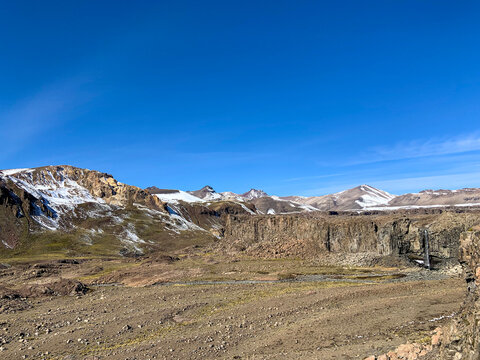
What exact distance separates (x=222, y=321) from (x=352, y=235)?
249 ft

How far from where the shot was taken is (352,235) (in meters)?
108

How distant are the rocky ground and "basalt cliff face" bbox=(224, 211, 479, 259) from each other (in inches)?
794

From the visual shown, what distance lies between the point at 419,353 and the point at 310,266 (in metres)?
75.6

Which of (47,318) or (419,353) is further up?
(419,353)

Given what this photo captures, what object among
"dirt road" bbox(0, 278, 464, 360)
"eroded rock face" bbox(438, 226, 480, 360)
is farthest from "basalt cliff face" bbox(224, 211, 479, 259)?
"eroded rock face" bbox(438, 226, 480, 360)

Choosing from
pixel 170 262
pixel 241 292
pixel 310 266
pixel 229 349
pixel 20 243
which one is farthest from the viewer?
pixel 20 243

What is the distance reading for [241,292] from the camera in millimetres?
61094

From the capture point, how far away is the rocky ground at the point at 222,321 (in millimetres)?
30891

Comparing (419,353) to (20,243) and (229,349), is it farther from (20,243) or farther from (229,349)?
(20,243)

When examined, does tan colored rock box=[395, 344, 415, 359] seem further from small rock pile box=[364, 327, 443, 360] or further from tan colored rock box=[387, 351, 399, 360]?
tan colored rock box=[387, 351, 399, 360]

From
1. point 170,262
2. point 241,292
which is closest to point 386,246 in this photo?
point 241,292

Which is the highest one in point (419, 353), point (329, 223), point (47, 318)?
point (329, 223)

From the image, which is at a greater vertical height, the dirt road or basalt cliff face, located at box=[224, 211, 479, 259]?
basalt cliff face, located at box=[224, 211, 479, 259]

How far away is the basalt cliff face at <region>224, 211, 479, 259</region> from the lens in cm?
8938
